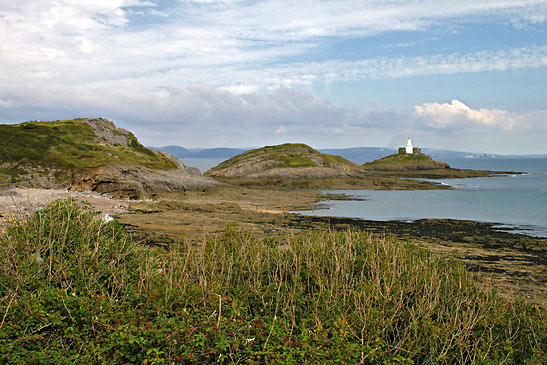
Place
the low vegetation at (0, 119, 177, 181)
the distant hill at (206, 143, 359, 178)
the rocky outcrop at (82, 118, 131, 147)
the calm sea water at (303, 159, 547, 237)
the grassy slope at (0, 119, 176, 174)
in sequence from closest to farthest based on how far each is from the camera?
the calm sea water at (303, 159, 547, 237)
the low vegetation at (0, 119, 177, 181)
the grassy slope at (0, 119, 176, 174)
the rocky outcrop at (82, 118, 131, 147)
the distant hill at (206, 143, 359, 178)

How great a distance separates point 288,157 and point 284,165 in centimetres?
629

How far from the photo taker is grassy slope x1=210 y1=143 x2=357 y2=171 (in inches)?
3654

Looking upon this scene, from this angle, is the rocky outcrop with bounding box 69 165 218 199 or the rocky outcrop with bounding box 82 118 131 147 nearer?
the rocky outcrop with bounding box 69 165 218 199

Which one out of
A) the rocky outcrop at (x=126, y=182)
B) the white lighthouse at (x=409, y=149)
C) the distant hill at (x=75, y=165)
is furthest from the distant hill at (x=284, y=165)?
the white lighthouse at (x=409, y=149)

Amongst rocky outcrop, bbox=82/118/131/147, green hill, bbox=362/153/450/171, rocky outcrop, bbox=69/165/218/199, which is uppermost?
rocky outcrop, bbox=82/118/131/147

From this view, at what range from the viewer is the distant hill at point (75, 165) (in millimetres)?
44156

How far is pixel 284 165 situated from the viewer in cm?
9162

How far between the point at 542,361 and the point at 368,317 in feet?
9.05

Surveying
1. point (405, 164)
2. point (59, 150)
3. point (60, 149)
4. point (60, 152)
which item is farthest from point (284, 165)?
point (405, 164)

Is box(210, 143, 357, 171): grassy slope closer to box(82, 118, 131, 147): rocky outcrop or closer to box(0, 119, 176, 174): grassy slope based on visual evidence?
box(82, 118, 131, 147): rocky outcrop

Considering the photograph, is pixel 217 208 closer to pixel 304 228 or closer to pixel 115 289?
pixel 304 228

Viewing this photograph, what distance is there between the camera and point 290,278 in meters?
10.6

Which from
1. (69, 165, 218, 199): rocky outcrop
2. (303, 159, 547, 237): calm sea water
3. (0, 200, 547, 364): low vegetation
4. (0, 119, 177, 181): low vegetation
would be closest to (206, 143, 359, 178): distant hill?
(0, 119, 177, 181): low vegetation

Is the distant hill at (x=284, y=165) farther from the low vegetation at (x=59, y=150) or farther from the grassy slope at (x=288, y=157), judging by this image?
the low vegetation at (x=59, y=150)
